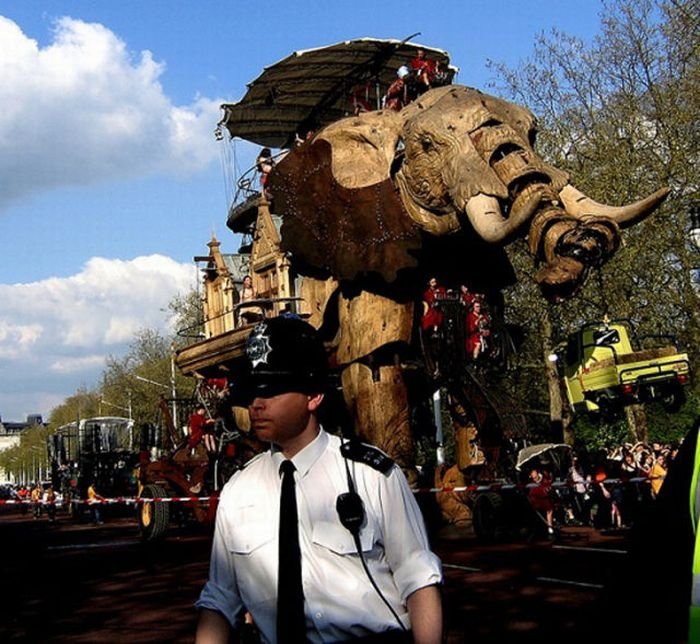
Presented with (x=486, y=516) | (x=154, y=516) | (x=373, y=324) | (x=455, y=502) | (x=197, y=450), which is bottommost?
(x=486, y=516)

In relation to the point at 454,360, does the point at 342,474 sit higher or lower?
lower

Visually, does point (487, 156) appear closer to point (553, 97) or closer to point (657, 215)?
point (657, 215)

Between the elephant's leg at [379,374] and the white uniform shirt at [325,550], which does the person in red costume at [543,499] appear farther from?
the white uniform shirt at [325,550]

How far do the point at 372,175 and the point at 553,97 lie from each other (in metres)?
19.7

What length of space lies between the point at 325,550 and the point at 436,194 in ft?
17.0

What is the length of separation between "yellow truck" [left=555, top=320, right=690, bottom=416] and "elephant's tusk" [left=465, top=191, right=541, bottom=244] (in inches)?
372

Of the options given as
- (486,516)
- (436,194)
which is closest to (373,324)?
(436,194)

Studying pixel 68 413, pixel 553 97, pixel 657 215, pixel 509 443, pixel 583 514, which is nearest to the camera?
pixel 509 443

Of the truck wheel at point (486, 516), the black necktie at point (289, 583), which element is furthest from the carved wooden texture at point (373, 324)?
the black necktie at point (289, 583)

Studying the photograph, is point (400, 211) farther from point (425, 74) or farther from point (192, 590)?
point (192, 590)

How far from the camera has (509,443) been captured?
12062 millimetres

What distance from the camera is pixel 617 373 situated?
17266 millimetres

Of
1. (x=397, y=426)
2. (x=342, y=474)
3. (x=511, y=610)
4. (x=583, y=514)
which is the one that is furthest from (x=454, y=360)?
(x=583, y=514)

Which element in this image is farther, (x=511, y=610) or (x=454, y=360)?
(x=454, y=360)
